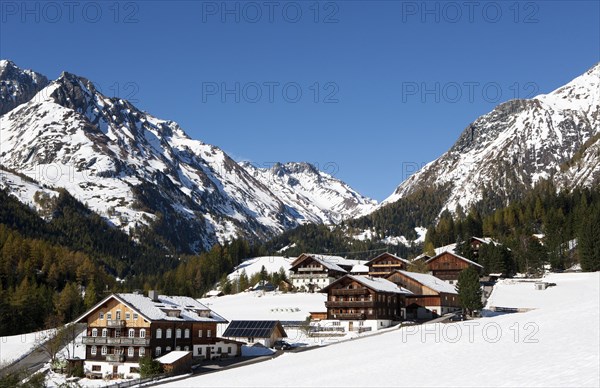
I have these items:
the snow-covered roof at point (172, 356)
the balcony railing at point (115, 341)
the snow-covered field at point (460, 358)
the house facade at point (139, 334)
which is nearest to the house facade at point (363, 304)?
the snow-covered field at point (460, 358)

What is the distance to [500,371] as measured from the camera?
45094mm

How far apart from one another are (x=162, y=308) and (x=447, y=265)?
7802 centimetres

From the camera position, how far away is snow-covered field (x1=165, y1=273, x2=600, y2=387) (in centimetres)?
4328

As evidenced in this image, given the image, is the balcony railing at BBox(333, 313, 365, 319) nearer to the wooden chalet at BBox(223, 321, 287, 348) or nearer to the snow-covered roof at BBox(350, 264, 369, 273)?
the wooden chalet at BBox(223, 321, 287, 348)

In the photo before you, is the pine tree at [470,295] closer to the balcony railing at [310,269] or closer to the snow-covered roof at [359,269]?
the balcony railing at [310,269]

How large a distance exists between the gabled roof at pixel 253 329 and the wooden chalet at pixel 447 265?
208ft

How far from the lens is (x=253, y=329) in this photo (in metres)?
81.4

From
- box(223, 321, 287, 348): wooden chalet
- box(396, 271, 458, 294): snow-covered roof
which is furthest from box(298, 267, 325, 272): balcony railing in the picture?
box(223, 321, 287, 348): wooden chalet

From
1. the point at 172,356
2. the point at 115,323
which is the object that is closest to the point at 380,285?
the point at 172,356

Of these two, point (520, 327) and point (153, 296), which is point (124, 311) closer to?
point (153, 296)

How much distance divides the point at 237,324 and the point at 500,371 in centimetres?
Result: 4496

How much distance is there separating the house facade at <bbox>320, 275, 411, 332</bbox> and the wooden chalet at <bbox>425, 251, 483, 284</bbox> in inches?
1516

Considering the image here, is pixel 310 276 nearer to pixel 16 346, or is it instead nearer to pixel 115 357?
pixel 16 346

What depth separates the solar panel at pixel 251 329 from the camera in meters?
79.9
